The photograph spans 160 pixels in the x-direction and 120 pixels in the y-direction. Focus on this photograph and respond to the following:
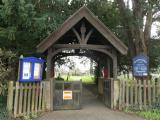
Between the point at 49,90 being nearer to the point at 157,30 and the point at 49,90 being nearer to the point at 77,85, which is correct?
the point at 77,85

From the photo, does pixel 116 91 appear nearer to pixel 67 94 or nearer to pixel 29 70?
pixel 67 94

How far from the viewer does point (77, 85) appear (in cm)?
1289

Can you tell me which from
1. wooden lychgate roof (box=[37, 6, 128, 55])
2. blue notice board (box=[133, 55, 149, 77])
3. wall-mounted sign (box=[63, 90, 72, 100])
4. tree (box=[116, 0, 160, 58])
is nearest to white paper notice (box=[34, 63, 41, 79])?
wooden lychgate roof (box=[37, 6, 128, 55])

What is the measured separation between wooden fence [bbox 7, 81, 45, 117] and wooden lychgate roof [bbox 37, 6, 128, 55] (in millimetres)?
1930

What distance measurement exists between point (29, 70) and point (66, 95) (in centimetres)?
258

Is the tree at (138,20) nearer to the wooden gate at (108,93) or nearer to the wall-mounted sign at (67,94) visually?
the wooden gate at (108,93)

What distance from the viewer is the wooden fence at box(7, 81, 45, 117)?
9.97 m

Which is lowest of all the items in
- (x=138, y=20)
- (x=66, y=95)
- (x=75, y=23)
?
(x=66, y=95)

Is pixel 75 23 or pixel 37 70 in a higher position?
pixel 75 23

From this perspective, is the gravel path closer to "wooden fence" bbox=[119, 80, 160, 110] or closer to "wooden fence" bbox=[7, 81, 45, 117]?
"wooden fence" bbox=[7, 81, 45, 117]

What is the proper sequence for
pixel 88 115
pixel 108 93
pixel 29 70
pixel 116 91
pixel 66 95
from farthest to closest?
pixel 108 93, pixel 116 91, pixel 66 95, pixel 88 115, pixel 29 70

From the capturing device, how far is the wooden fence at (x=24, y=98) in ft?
32.7

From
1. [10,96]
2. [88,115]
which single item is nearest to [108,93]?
[88,115]

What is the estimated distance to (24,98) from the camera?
10469 mm
